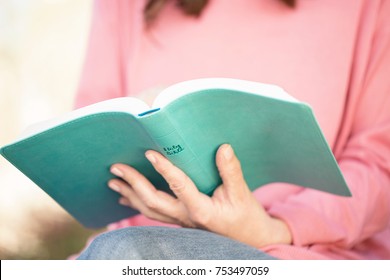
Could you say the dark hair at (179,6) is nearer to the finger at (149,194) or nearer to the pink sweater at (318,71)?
the pink sweater at (318,71)

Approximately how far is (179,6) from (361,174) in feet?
1.63

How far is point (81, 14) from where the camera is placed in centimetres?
149

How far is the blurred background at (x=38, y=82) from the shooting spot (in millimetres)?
1281

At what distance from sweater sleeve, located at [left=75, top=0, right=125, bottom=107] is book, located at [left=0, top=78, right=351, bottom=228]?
30 centimetres

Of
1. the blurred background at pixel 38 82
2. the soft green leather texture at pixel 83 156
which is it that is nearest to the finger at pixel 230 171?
the soft green leather texture at pixel 83 156

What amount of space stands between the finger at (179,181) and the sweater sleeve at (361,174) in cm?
20

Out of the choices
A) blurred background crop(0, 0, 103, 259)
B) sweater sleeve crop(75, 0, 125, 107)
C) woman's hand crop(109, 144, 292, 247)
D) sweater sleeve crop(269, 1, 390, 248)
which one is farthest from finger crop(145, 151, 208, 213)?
blurred background crop(0, 0, 103, 259)

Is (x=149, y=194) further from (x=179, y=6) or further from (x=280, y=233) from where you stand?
(x=179, y=6)

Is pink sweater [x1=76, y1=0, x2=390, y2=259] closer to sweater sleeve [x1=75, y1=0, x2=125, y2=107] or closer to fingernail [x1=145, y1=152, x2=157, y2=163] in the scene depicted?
sweater sleeve [x1=75, y1=0, x2=125, y2=107]

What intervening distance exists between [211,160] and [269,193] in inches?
10.4

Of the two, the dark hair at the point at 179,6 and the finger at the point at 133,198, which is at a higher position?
Result: the dark hair at the point at 179,6

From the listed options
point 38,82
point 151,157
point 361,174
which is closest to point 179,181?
point 151,157

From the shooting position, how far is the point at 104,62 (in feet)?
3.51
